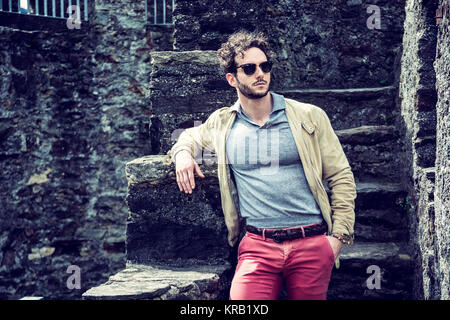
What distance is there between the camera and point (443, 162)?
2.15m

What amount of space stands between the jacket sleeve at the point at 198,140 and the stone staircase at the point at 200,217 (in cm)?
16

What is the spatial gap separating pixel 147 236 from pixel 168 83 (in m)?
0.98

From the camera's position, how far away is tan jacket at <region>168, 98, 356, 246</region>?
7.38 ft

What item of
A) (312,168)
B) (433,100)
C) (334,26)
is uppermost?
(334,26)

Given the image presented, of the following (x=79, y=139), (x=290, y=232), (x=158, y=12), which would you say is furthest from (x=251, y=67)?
(x=158, y=12)

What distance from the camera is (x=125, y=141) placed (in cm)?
565

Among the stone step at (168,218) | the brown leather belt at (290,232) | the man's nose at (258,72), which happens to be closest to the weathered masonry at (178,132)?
the stone step at (168,218)

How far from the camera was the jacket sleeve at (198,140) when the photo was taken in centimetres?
252

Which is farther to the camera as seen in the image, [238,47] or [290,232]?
[238,47]

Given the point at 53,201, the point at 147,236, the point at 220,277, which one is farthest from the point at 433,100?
the point at 53,201

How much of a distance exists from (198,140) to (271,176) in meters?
0.51

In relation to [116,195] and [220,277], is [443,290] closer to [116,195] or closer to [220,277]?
[220,277]

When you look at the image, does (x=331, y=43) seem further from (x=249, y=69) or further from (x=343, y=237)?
(x=343, y=237)
